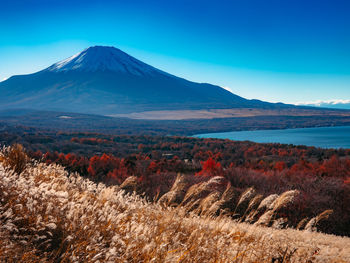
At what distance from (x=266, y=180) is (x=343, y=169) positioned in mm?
18749

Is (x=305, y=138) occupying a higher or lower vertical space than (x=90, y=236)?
lower

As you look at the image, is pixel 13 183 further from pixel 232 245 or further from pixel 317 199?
pixel 317 199

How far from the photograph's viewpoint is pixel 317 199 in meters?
23.5

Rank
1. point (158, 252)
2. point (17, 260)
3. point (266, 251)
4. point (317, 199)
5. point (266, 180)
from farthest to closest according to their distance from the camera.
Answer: point (266, 180) → point (317, 199) → point (266, 251) → point (158, 252) → point (17, 260)

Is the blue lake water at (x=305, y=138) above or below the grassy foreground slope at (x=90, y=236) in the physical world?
below

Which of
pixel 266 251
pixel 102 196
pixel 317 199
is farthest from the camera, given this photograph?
pixel 317 199

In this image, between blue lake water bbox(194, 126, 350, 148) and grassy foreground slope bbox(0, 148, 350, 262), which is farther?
A: blue lake water bbox(194, 126, 350, 148)

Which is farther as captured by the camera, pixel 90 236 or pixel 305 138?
pixel 305 138

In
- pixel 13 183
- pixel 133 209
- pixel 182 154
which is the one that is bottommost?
pixel 182 154

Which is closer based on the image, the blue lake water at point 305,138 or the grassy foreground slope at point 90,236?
the grassy foreground slope at point 90,236

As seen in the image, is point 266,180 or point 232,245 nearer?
point 232,245

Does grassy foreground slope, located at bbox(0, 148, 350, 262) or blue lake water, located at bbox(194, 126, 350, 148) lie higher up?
grassy foreground slope, located at bbox(0, 148, 350, 262)

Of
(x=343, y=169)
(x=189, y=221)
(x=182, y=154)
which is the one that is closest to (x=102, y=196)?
(x=189, y=221)

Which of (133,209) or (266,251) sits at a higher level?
(133,209)
